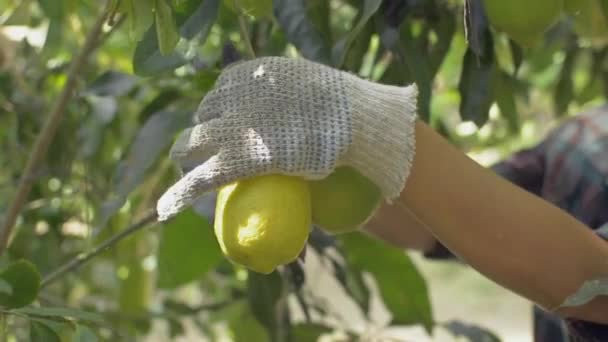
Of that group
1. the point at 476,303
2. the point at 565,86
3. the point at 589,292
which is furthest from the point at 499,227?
the point at 476,303

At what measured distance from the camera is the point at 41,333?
2.30ft

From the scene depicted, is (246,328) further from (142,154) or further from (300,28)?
(300,28)

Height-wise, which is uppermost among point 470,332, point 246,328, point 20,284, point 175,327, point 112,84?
point 20,284

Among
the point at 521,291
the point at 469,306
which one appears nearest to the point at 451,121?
the point at 469,306

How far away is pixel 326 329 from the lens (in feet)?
4.06

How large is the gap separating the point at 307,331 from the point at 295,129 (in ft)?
2.06

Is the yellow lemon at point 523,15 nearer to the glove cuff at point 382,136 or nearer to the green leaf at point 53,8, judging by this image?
the glove cuff at point 382,136

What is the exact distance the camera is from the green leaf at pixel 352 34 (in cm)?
70

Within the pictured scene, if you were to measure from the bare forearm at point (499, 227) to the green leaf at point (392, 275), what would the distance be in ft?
1.22

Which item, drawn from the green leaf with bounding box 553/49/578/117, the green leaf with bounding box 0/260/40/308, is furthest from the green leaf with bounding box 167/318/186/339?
the green leaf with bounding box 0/260/40/308

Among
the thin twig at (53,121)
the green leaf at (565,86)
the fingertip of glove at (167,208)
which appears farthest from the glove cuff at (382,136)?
the green leaf at (565,86)

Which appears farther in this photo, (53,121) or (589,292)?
(53,121)

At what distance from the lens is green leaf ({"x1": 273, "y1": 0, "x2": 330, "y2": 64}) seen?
0.78 metres

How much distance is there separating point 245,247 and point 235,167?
0.17 ft
